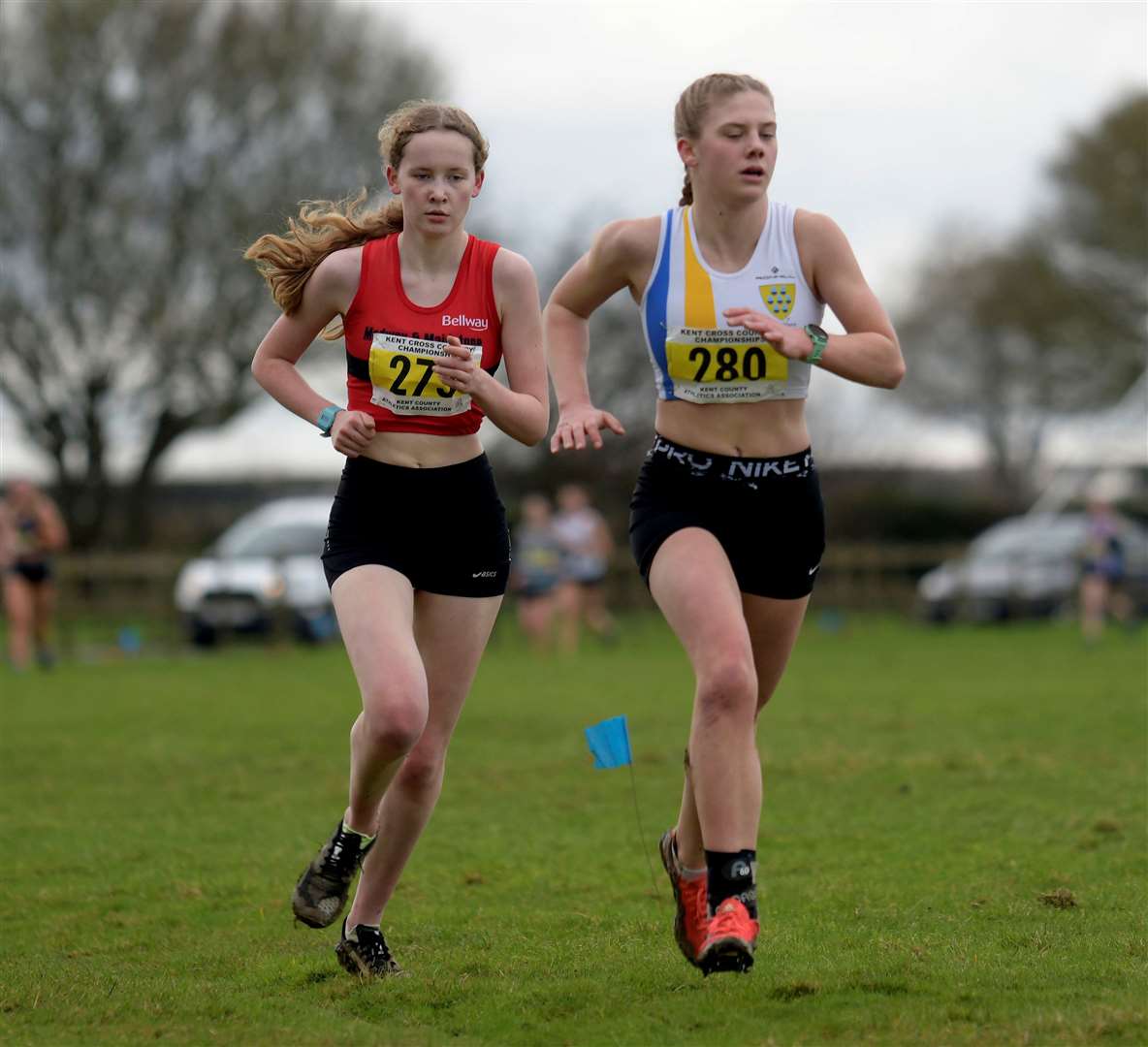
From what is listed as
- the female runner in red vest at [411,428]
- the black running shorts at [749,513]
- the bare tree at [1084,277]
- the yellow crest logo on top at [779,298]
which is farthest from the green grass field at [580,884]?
the bare tree at [1084,277]

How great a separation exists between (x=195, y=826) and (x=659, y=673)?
10.7 metres

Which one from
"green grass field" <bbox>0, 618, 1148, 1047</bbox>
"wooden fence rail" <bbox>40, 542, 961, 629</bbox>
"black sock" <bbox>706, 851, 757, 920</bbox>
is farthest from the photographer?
"wooden fence rail" <bbox>40, 542, 961, 629</bbox>

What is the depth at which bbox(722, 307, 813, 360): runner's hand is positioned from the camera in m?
4.97

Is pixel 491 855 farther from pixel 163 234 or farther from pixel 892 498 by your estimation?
pixel 892 498

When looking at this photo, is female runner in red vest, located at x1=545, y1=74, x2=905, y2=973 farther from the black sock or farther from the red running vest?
the red running vest

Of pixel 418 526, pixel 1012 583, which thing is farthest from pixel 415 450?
pixel 1012 583

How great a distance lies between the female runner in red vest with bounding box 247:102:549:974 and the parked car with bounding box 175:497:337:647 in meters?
19.8

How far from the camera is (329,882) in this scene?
5.26 m

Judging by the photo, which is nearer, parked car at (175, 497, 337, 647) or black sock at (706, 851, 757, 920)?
black sock at (706, 851, 757, 920)

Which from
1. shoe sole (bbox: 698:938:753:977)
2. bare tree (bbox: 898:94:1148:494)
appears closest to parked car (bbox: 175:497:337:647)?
shoe sole (bbox: 698:938:753:977)

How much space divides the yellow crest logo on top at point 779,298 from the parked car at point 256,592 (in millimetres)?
20260

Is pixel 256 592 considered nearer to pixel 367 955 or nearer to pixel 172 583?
pixel 172 583

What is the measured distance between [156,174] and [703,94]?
107 ft

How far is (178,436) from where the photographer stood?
37.9 meters
